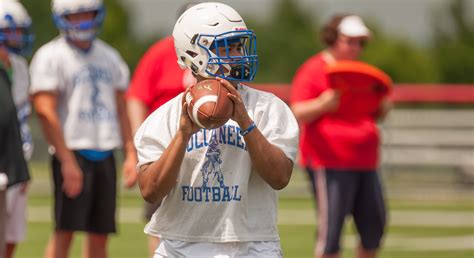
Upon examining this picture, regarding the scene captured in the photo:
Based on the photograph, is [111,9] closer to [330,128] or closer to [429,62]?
[429,62]

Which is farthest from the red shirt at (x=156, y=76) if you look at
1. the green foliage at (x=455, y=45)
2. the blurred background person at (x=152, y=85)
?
the green foliage at (x=455, y=45)

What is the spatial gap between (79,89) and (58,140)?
408mm

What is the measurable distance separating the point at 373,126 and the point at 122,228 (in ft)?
16.5

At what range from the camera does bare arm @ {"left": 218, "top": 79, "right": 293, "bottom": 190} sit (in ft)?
16.6

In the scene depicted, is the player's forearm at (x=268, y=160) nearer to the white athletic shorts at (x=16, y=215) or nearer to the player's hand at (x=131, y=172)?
the player's hand at (x=131, y=172)

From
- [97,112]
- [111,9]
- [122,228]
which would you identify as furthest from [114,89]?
[111,9]

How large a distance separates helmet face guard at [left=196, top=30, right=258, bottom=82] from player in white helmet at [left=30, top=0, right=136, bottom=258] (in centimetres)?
304

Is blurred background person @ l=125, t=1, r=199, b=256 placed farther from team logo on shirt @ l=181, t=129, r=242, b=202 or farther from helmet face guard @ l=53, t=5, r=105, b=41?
team logo on shirt @ l=181, t=129, r=242, b=202

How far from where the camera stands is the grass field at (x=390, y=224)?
11.5m

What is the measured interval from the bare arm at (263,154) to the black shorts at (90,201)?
325 centimetres

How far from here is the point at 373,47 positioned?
52.9 m

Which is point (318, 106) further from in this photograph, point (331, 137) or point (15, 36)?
point (15, 36)

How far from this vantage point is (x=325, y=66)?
9.07 meters

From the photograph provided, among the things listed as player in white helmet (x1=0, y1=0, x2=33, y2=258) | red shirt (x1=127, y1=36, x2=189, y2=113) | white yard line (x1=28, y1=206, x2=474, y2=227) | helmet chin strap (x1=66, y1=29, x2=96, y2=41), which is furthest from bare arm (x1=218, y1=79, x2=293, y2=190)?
white yard line (x1=28, y1=206, x2=474, y2=227)
